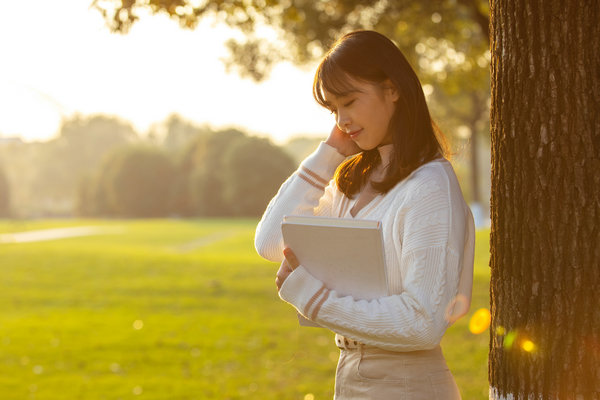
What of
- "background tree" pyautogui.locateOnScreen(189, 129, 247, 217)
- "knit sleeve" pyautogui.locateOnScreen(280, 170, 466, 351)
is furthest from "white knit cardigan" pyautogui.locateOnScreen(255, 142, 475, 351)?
"background tree" pyautogui.locateOnScreen(189, 129, 247, 217)

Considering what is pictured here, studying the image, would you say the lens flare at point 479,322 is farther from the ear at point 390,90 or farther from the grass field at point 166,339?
the ear at point 390,90

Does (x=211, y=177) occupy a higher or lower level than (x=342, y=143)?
lower

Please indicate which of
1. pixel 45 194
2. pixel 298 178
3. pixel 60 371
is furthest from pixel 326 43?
pixel 45 194

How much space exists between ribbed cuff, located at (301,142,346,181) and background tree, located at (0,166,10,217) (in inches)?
2518

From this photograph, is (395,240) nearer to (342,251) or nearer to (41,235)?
(342,251)

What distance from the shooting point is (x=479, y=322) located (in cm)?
1103

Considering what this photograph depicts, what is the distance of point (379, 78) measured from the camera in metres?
2.19

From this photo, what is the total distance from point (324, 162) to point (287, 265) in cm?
54

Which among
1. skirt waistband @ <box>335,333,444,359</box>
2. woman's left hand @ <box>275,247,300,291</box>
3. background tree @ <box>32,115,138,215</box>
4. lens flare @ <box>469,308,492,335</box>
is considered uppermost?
woman's left hand @ <box>275,247,300,291</box>

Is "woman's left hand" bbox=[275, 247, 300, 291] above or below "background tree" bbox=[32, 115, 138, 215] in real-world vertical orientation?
above

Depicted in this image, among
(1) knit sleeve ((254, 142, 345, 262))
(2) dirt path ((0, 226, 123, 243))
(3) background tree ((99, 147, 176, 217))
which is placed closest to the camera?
(1) knit sleeve ((254, 142, 345, 262))

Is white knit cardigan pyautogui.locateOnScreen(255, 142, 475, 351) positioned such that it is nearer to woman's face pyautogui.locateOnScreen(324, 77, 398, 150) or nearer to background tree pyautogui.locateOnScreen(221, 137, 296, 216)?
woman's face pyautogui.locateOnScreen(324, 77, 398, 150)

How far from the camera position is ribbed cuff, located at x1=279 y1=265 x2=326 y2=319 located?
6.88 ft

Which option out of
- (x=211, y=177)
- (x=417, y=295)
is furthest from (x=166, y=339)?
(x=211, y=177)
